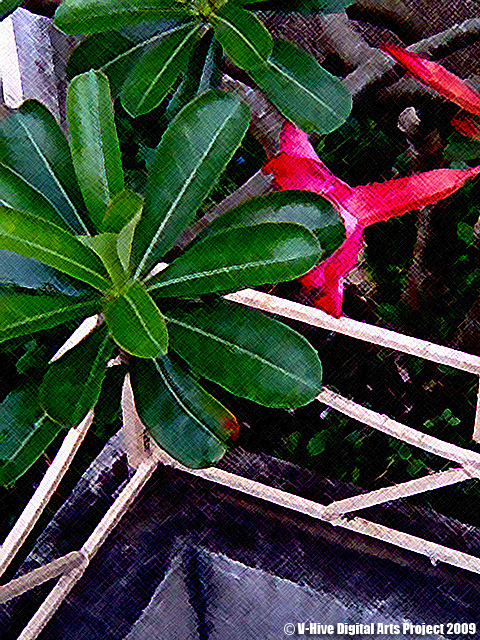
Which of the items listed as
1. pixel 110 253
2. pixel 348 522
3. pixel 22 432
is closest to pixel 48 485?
pixel 22 432

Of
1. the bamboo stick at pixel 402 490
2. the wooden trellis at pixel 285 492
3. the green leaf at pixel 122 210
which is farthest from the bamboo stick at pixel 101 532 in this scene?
the green leaf at pixel 122 210

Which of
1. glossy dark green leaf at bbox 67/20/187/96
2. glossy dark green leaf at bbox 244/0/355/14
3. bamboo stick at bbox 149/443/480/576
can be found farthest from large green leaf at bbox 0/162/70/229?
bamboo stick at bbox 149/443/480/576

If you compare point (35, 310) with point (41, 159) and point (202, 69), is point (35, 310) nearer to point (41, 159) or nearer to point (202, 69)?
point (41, 159)

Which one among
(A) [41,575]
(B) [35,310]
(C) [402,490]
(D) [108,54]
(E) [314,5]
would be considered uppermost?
(E) [314,5]

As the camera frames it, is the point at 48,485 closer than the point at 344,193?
No

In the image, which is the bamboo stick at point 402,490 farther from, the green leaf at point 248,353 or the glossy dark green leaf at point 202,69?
the glossy dark green leaf at point 202,69

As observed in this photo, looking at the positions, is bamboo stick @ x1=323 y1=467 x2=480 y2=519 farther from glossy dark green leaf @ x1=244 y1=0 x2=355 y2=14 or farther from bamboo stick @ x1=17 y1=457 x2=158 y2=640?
glossy dark green leaf @ x1=244 y1=0 x2=355 y2=14

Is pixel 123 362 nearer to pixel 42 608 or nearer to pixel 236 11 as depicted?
pixel 236 11
